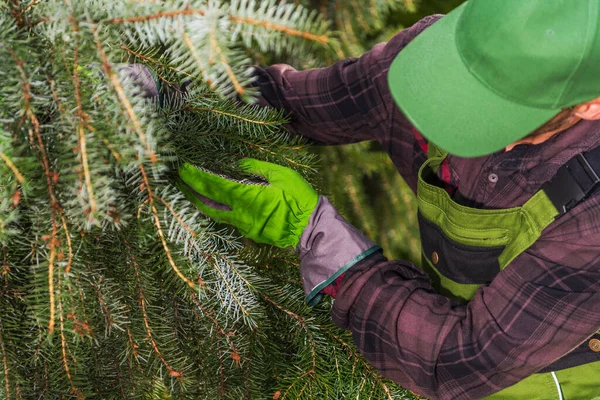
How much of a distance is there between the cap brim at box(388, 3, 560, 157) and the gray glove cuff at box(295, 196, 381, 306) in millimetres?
335

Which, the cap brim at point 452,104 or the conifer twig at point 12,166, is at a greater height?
the cap brim at point 452,104

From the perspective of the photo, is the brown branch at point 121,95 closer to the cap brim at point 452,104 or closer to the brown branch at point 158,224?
the brown branch at point 158,224

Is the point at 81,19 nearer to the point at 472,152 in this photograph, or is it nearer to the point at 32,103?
the point at 32,103

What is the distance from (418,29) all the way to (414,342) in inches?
32.6

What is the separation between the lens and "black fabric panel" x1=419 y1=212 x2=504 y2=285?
53.3 inches

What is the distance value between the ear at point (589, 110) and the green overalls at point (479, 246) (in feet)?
0.64

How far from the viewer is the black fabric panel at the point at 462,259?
4.44 feet

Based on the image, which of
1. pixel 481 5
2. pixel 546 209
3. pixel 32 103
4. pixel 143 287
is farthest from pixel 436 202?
pixel 32 103

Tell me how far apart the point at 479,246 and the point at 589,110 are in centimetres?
42

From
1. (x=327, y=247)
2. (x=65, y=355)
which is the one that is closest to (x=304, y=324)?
(x=327, y=247)

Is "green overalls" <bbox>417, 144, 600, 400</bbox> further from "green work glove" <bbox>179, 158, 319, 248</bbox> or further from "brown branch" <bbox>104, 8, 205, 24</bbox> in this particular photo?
"brown branch" <bbox>104, 8, 205, 24</bbox>

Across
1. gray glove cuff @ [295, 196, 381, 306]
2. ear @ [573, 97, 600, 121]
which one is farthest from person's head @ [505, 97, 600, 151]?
gray glove cuff @ [295, 196, 381, 306]

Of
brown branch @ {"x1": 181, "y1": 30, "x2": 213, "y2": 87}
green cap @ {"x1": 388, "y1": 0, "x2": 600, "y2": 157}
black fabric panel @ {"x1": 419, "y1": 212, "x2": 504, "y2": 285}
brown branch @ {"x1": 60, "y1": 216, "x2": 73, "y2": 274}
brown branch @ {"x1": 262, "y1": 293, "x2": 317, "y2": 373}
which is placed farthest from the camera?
black fabric panel @ {"x1": 419, "y1": 212, "x2": 504, "y2": 285}

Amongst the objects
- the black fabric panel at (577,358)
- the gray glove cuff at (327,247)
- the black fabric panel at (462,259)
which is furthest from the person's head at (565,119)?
the black fabric panel at (577,358)
